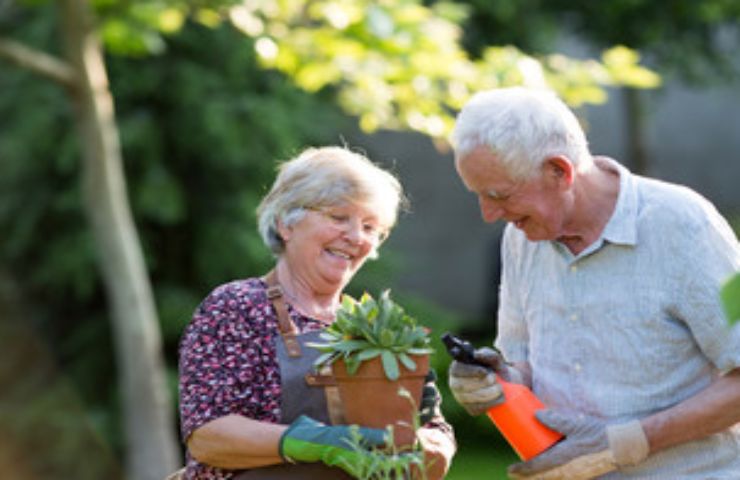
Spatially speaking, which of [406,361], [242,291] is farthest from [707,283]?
[242,291]

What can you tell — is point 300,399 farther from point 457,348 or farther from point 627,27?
point 627,27

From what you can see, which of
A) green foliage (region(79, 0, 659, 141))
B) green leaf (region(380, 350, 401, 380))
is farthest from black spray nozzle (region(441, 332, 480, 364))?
green foliage (region(79, 0, 659, 141))

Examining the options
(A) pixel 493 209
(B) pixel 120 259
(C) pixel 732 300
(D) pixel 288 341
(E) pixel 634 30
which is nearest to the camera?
(C) pixel 732 300

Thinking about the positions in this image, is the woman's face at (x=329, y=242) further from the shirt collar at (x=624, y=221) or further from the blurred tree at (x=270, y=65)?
the blurred tree at (x=270, y=65)

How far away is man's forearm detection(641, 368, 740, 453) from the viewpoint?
2.75m

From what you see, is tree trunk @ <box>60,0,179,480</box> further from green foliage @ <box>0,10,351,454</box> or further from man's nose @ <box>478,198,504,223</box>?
man's nose @ <box>478,198,504,223</box>

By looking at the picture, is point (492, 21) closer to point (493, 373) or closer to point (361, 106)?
point (361, 106)

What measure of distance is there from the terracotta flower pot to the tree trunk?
468 centimetres

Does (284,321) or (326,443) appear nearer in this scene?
(326,443)

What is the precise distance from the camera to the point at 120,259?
7281 mm

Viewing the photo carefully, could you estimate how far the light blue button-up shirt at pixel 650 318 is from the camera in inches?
109

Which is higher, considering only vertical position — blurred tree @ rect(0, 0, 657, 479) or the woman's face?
blurred tree @ rect(0, 0, 657, 479)

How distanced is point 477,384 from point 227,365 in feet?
1.67

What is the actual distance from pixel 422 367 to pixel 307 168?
57 cm
